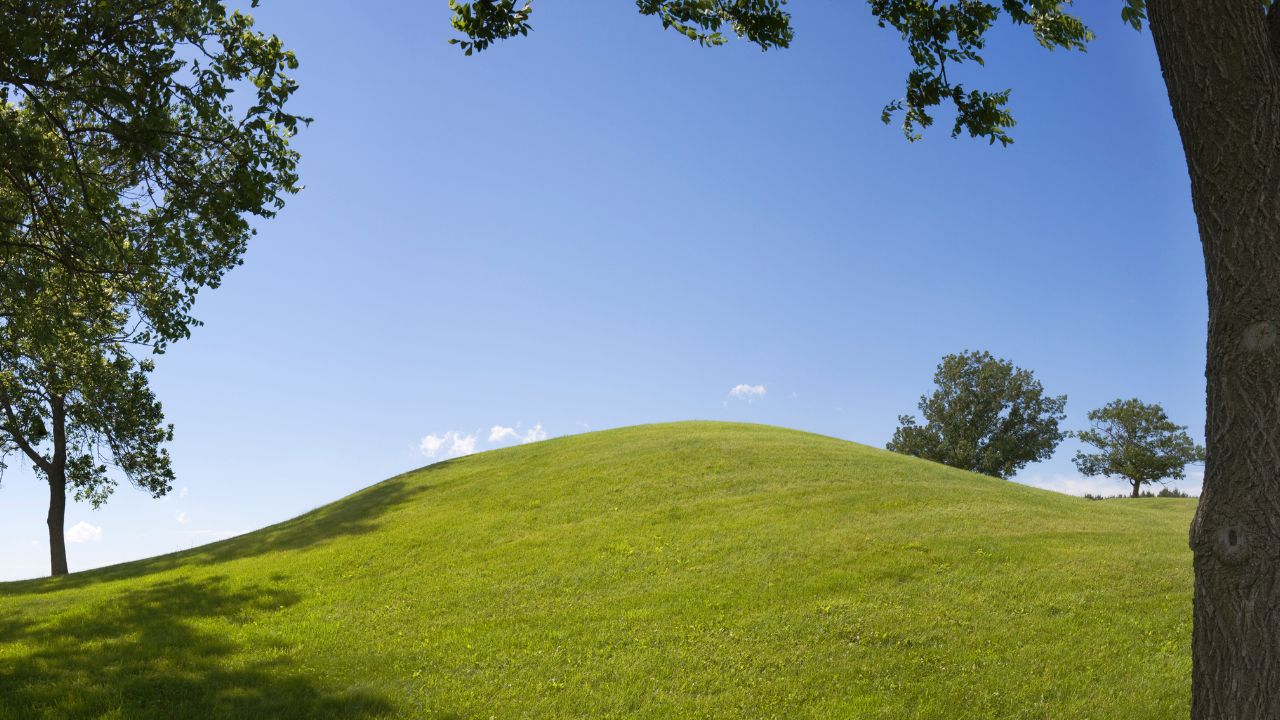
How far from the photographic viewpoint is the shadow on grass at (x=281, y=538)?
23375mm

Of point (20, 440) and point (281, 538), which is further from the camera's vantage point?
point (20, 440)

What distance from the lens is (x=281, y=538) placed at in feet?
83.4

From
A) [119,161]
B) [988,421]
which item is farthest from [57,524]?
[988,421]

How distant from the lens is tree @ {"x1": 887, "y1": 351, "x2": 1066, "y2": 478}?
189ft

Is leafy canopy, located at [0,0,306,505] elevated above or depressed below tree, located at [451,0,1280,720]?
above

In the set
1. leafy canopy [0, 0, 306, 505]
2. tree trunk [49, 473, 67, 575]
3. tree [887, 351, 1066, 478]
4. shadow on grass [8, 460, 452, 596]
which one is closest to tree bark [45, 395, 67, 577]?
tree trunk [49, 473, 67, 575]

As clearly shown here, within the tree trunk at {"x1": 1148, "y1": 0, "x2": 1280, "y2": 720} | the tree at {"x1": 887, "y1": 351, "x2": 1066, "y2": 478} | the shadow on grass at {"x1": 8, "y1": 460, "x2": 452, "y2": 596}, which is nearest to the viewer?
the tree trunk at {"x1": 1148, "y1": 0, "x2": 1280, "y2": 720}

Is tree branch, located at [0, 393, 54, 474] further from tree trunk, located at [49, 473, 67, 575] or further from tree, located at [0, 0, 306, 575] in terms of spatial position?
tree, located at [0, 0, 306, 575]

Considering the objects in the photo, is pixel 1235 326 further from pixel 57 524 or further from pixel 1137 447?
pixel 1137 447

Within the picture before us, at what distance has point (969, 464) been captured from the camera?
57844 millimetres

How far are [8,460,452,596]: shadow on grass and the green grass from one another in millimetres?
229

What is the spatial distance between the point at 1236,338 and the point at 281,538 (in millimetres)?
26249

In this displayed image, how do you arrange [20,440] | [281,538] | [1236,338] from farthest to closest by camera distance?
[20,440] → [281,538] → [1236,338]

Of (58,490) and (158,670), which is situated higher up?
(58,490)
